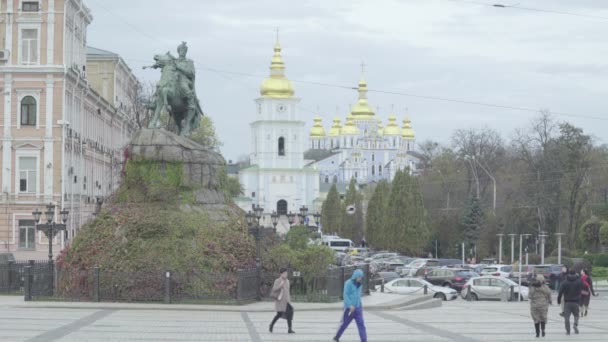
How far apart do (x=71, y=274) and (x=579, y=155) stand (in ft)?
179

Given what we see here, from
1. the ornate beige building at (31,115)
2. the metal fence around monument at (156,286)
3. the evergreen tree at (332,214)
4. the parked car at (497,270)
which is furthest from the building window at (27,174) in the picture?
the evergreen tree at (332,214)

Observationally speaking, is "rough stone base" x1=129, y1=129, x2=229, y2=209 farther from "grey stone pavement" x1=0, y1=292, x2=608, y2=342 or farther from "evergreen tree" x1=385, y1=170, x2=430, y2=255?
"evergreen tree" x1=385, y1=170, x2=430, y2=255

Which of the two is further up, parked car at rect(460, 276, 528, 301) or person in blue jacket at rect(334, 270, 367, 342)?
person in blue jacket at rect(334, 270, 367, 342)

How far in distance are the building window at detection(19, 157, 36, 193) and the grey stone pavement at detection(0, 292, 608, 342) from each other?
2517cm

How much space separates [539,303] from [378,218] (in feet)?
276

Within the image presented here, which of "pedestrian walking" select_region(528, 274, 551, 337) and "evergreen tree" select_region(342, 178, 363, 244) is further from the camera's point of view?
"evergreen tree" select_region(342, 178, 363, 244)

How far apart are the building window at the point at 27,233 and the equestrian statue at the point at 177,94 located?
72.3ft

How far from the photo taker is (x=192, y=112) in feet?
131

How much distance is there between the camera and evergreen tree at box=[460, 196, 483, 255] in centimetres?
8475

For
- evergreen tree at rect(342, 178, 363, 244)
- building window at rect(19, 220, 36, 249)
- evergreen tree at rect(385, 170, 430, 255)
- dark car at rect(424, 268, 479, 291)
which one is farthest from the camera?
evergreen tree at rect(342, 178, 363, 244)

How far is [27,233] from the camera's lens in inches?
2363

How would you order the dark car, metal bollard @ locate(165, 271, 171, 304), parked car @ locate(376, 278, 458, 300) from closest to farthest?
1. metal bollard @ locate(165, 271, 171, 304)
2. parked car @ locate(376, 278, 458, 300)
3. the dark car

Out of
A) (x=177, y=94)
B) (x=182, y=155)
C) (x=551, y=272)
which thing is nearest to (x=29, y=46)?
(x=177, y=94)

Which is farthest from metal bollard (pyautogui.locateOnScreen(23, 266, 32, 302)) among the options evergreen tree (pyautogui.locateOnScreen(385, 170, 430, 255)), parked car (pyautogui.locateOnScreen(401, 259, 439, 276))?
evergreen tree (pyautogui.locateOnScreen(385, 170, 430, 255))
